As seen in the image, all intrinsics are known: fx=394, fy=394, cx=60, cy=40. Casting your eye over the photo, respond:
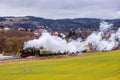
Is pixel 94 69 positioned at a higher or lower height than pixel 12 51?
higher

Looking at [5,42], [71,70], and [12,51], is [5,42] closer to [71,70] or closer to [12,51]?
[12,51]

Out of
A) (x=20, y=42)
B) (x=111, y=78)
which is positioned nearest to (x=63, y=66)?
(x=111, y=78)

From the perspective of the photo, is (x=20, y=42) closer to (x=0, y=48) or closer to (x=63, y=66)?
(x=0, y=48)

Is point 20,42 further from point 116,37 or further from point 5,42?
point 116,37

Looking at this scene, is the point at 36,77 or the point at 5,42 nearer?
the point at 36,77

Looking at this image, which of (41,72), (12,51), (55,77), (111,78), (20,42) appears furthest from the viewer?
(20,42)

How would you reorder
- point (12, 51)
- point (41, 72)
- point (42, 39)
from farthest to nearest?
point (12, 51), point (42, 39), point (41, 72)

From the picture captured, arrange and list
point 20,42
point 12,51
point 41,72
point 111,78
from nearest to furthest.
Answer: point 111,78
point 41,72
point 12,51
point 20,42

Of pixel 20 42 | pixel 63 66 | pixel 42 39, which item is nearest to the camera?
pixel 63 66

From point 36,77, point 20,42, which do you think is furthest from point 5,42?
point 36,77
